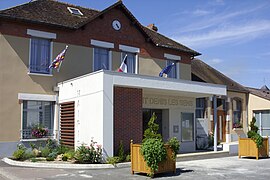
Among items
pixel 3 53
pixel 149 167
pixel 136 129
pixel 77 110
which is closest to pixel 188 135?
pixel 136 129

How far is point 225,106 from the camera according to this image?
2728cm

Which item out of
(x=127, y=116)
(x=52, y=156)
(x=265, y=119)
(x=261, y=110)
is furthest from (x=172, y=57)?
(x=265, y=119)

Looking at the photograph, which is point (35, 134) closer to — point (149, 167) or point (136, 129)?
point (136, 129)

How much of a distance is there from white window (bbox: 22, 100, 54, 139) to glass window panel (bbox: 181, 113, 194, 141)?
24.6 feet

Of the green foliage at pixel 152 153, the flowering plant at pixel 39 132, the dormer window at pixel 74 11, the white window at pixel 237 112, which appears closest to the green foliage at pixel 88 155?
the green foliage at pixel 152 153

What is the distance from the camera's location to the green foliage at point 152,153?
1148cm

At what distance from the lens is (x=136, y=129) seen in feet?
52.5

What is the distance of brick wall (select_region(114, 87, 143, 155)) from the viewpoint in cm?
1539

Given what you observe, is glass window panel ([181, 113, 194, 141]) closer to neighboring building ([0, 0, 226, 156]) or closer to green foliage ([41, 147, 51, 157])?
neighboring building ([0, 0, 226, 156])

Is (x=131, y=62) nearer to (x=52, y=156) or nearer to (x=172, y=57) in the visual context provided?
(x=172, y=57)

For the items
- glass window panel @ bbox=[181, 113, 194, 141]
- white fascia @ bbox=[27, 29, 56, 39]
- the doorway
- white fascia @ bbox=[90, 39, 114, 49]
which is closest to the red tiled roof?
white fascia @ bbox=[27, 29, 56, 39]

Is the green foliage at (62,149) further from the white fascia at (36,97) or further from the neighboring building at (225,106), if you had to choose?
the neighboring building at (225,106)

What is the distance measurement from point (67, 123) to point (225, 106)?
14659 mm

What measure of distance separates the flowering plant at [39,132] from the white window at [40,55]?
2751mm
